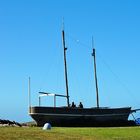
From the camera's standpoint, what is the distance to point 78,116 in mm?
62938

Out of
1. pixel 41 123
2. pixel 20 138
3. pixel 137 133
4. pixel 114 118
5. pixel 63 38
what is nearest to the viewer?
pixel 20 138

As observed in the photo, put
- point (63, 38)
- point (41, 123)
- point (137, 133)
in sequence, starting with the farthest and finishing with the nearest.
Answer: point (63, 38)
point (41, 123)
point (137, 133)

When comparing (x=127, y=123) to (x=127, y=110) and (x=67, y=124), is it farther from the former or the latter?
(x=67, y=124)

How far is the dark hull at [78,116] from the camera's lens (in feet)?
202

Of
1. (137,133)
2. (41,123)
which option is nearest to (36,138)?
(137,133)

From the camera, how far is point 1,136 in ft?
95.3

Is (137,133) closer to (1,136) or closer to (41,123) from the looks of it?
(1,136)

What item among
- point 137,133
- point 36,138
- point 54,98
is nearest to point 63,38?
point 54,98

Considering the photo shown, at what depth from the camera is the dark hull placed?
6153 cm

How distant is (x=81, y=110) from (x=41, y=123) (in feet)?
16.4

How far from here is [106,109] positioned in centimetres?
6475

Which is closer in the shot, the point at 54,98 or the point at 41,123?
the point at 41,123

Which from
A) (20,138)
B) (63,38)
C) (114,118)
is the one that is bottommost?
(20,138)

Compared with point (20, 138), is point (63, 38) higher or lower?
higher
